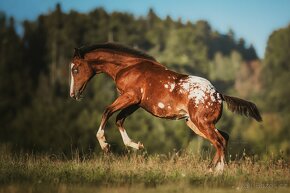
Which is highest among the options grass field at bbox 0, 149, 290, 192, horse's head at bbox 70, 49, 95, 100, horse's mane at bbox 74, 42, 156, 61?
horse's mane at bbox 74, 42, 156, 61

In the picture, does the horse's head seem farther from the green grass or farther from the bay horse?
the green grass

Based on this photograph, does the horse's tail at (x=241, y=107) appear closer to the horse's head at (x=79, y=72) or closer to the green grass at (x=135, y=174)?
the green grass at (x=135, y=174)

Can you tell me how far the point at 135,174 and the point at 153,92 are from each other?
2910 millimetres

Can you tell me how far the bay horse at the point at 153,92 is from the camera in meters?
13.4

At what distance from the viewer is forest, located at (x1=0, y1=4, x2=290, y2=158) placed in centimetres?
5375

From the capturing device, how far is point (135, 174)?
11.4m

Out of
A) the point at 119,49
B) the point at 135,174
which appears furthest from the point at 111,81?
the point at 135,174

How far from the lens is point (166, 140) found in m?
56.2

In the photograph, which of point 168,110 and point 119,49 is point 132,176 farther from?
point 119,49

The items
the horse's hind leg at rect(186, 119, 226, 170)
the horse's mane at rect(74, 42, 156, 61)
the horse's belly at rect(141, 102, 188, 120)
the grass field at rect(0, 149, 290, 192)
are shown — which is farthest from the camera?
the horse's mane at rect(74, 42, 156, 61)

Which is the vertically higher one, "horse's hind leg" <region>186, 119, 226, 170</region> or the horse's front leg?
the horse's front leg

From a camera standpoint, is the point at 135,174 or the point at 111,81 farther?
the point at 111,81

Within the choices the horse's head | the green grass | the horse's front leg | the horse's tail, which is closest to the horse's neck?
the horse's head

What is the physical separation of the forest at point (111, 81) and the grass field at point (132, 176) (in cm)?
2330
